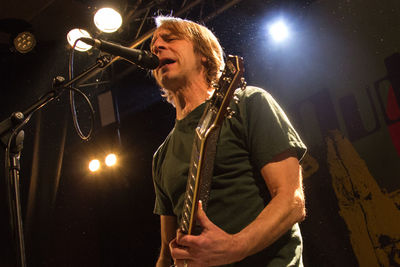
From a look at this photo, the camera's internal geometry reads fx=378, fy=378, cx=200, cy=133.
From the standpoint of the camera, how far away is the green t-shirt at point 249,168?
1.22 meters

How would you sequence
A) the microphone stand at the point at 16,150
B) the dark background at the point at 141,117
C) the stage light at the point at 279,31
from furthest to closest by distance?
1. the stage light at the point at 279,31
2. the dark background at the point at 141,117
3. the microphone stand at the point at 16,150

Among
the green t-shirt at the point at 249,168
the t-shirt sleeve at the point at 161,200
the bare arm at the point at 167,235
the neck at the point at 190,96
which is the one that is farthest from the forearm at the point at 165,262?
the neck at the point at 190,96

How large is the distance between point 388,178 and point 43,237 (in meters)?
2.88

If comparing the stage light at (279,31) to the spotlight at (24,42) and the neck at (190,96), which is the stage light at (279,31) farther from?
the spotlight at (24,42)

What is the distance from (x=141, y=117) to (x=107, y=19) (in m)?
1.45

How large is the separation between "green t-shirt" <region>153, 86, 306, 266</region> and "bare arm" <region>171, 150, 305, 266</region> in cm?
6

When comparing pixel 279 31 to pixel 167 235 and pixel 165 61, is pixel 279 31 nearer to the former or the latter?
pixel 165 61

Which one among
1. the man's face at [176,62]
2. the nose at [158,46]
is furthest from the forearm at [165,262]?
the nose at [158,46]

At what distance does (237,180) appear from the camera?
1303 mm

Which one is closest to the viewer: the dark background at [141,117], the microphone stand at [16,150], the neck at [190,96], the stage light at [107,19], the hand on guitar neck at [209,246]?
the hand on guitar neck at [209,246]

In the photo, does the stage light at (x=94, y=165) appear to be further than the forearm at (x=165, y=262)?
Yes

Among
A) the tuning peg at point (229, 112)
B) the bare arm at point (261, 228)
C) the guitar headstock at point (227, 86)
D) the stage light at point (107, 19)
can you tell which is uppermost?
the stage light at point (107, 19)

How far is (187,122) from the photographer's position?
1.59 metres

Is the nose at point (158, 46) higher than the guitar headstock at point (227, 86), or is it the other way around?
the nose at point (158, 46)
